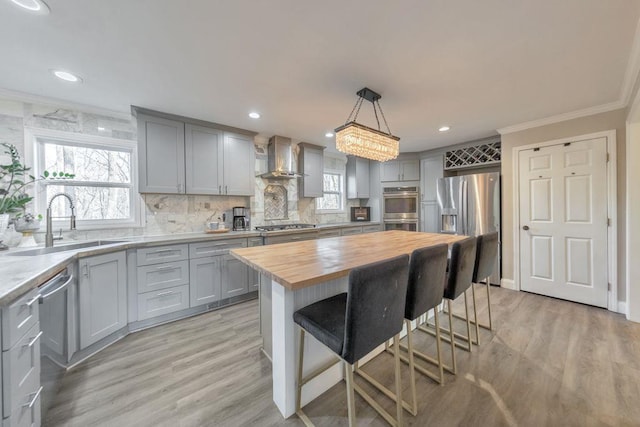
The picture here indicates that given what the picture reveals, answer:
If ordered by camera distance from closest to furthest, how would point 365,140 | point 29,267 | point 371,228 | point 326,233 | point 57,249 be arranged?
point 29,267
point 365,140
point 57,249
point 326,233
point 371,228

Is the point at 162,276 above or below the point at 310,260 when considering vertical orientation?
below

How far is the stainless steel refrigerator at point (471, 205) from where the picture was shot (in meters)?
3.52

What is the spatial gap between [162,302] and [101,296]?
21.9 inches

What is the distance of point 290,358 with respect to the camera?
1.36 meters

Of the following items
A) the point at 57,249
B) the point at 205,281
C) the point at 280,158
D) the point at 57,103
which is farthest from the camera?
the point at 280,158

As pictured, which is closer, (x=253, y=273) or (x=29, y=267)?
(x=29, y=267)

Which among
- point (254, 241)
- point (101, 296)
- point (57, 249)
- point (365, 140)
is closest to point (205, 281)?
point (254, 241)

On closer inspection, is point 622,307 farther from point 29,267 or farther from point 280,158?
point 29,267

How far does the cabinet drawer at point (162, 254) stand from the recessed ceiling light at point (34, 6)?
1.87 meters

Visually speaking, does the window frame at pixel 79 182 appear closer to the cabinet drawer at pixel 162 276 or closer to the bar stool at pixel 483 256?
the cabinet drawer at pixel 162 276

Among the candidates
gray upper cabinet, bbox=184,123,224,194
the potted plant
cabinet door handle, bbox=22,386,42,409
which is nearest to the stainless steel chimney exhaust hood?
gray upper cabinet, bbox=184,123,224,194

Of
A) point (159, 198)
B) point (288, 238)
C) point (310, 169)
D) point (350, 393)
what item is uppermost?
point (310, 169)

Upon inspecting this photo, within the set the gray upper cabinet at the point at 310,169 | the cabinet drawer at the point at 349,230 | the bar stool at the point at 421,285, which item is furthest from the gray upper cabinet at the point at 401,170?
the bar stool at the point at 421,285

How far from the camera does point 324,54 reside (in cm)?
173
